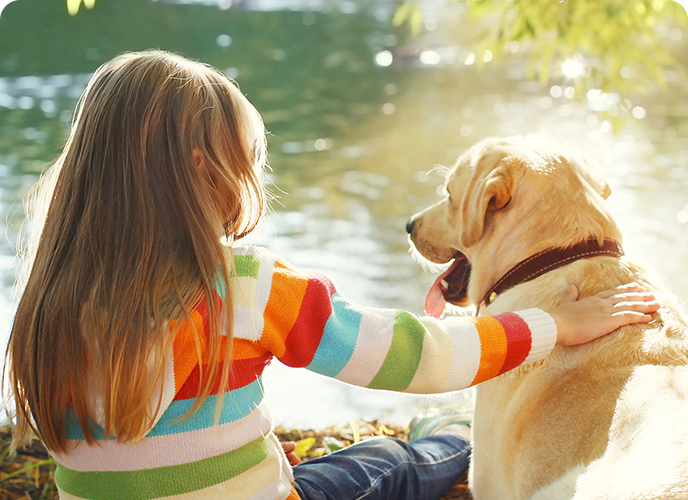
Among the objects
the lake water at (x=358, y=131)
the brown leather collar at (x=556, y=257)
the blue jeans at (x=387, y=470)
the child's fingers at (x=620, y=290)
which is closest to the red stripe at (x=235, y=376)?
the blue jeans at (x=387, y=470)

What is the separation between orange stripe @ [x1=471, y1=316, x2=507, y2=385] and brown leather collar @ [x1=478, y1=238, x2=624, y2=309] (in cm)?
42

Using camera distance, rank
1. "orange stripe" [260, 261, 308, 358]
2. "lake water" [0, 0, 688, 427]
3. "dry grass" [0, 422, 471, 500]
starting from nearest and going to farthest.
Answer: "orange stripe" [260, 261, 308, 358]
"dry grass" [0, 422, 471, 500]
"lake water" [0, 0, 688, 427]

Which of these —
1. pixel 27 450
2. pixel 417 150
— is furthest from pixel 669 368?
pixel 417 150

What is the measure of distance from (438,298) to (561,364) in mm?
859

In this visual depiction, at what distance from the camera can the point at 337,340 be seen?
6.69ft

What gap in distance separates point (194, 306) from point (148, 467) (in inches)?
19.0

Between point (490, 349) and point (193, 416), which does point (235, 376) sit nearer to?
point (193, 416)

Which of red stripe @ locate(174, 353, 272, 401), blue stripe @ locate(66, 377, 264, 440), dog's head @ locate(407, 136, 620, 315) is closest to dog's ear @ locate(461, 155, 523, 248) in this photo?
dog's head @ locate(407, 136, 620, 315)

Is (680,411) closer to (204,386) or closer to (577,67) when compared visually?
(204,386)

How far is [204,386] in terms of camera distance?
1941mm

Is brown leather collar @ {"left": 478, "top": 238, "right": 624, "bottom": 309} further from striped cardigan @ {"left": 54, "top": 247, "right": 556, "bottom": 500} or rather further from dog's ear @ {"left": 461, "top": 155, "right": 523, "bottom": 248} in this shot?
striped cardigan @ {"left": 54, "top": 247, "right": 556, "bottom": 500}

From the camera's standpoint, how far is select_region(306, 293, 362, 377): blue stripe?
2.04 meters

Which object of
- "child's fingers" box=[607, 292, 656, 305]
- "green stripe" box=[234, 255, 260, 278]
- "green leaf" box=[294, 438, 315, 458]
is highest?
"green stripe" box=[234, 255, 260, 278]

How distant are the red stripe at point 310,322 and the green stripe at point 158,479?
35 centimetres
